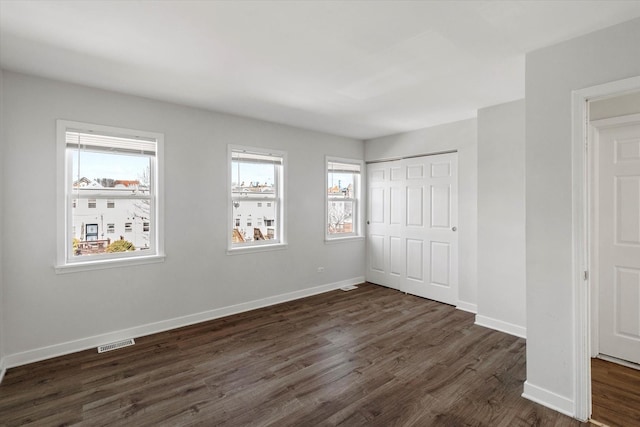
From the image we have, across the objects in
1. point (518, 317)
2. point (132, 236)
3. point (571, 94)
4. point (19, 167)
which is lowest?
point (518, 317)

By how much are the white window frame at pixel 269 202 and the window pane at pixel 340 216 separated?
100cm

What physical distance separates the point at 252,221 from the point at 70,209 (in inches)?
79.2

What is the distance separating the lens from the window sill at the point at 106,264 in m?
2.94

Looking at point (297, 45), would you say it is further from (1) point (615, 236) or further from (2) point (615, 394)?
(2) point (615, 394)

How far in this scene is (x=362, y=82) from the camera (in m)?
2.95

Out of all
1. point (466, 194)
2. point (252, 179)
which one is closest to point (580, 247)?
point (466, 194)

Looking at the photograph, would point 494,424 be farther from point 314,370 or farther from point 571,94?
point 571,94

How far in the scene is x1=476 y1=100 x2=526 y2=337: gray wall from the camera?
3.42m

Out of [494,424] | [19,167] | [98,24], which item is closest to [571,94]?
[494,424]

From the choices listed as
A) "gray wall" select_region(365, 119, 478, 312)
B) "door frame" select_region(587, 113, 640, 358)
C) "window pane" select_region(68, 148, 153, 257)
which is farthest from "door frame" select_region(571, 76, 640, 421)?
"window pane" select_region(68, 148, 153, 257)

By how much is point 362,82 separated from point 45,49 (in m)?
2.58

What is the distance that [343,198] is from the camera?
5457mm

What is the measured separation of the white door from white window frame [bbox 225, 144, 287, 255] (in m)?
3.60

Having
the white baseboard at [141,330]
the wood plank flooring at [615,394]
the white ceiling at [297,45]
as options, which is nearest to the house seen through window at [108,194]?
the white ceiling at [297,45]
